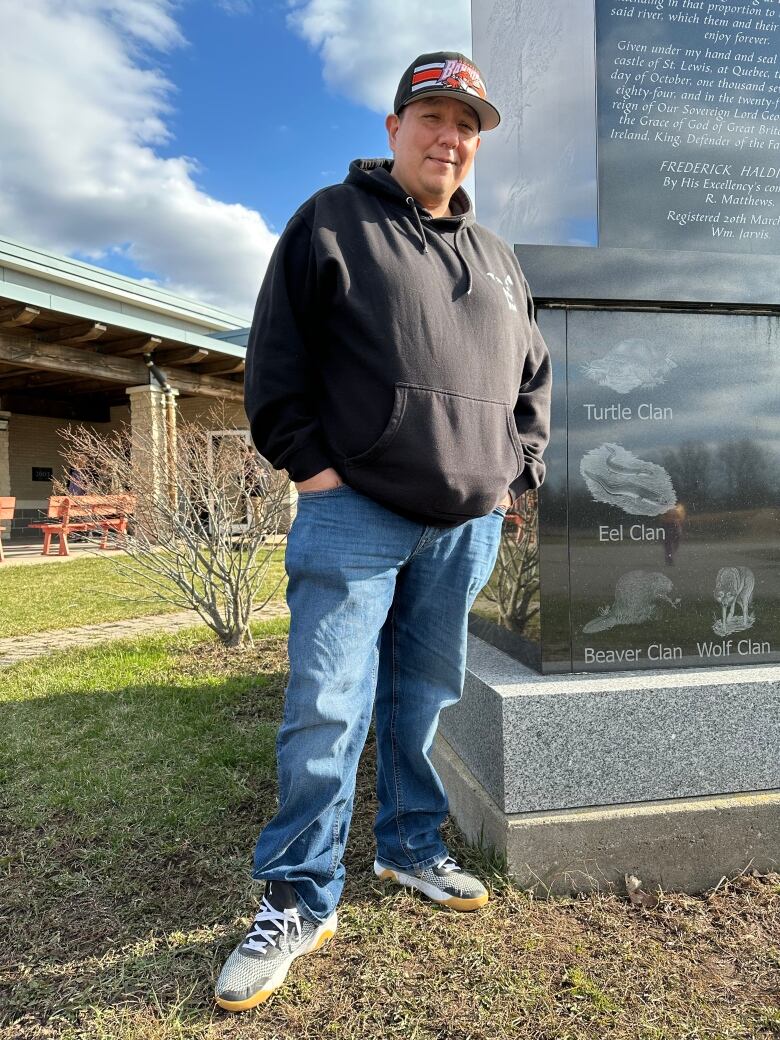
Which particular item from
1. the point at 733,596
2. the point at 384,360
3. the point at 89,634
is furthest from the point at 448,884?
the point at 89,634

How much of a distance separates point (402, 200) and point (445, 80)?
11.5 inches

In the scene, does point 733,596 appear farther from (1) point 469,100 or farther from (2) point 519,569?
(1) point 469,100

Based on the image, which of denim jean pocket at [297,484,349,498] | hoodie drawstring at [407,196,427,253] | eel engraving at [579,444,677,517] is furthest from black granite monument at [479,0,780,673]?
denim jean pocket at [297,484,349,498]

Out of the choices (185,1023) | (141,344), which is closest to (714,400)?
(185,1023)

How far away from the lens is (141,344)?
1307cm

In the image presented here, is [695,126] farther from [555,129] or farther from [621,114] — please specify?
[555,129]

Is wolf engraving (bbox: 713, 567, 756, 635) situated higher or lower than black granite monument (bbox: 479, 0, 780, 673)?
lower

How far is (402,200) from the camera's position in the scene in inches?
73.8

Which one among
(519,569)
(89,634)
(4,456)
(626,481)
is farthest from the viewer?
(4,456)

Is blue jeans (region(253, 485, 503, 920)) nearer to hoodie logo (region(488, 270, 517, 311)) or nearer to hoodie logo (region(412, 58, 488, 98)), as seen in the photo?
hoodie logo (region(488, 270, 517, 311))

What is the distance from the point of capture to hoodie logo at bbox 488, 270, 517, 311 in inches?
76.2

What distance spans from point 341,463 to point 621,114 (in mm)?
1688

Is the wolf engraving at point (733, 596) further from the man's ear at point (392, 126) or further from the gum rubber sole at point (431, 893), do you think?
the man's ear at point (392, 126)

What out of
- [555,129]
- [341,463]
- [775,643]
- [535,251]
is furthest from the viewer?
[555,129]
